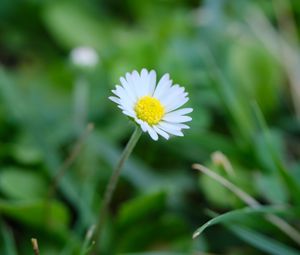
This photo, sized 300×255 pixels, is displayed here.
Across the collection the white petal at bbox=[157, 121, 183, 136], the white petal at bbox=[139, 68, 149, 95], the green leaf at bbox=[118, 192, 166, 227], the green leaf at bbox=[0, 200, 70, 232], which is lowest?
the green leaf at bbox=[0, 200, 70, 232]

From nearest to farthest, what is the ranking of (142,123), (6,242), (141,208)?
(142,123), (6,242), (141,208)

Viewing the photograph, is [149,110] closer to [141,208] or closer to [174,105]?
[174,105]

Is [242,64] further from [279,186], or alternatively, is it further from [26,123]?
[26,123]

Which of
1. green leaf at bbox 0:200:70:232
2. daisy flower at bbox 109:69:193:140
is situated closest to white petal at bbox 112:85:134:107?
daisy flower at bbox 109:69:193:140

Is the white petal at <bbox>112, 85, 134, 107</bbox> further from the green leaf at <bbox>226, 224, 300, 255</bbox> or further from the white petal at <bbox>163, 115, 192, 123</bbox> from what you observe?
the green leaf at <bbox>226, 224, 300, 255</bbox>

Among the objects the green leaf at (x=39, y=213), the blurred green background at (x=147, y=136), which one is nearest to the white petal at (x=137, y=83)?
the blurred green background at (x=147, y=136)

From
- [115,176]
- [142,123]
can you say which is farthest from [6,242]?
[142,123]

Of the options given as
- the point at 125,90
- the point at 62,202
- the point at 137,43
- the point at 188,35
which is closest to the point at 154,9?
the point at 188,35
